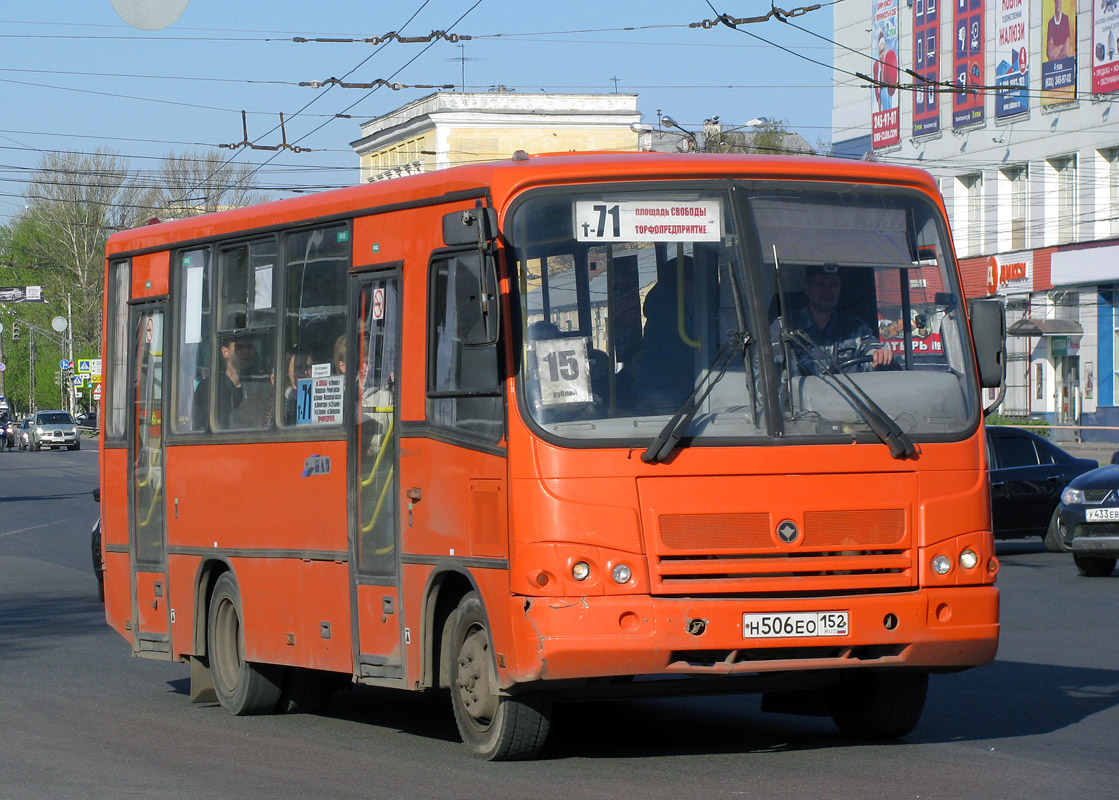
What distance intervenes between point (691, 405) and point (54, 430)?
2740 inches

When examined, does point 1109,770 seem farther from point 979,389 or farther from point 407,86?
point 407,86

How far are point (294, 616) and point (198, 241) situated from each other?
8.79 feet

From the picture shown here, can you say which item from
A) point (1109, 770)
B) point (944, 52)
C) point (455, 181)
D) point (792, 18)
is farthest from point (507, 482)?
point (944, 52)

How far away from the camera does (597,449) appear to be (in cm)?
783

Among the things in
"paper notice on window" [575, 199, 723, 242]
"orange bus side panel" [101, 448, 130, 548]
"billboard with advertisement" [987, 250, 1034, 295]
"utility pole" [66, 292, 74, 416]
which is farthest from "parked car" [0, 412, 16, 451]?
"paper notice on window" [575, 199, 723, 242]

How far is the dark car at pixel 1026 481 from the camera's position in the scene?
2122cm

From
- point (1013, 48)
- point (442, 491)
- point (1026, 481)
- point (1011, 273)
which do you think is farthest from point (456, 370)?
point (1011, 273)

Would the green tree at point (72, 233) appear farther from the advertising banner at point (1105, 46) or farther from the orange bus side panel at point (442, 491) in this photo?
the orange bus side panel at point (442, 491)

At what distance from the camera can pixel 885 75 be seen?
57969mm

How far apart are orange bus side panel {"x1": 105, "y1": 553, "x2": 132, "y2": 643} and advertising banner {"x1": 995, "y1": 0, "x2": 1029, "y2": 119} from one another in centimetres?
4243

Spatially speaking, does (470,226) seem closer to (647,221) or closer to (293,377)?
(647,221)

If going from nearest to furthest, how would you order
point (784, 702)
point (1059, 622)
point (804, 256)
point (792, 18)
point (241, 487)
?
1. point (804, 256)
2. point (784, 702)
3. point (241, 487)
4. point (1059, 622)
5. point (792, 18)

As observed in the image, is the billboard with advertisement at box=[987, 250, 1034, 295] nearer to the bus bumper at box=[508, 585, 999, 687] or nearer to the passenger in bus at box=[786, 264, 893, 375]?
the passenger in bus at box=[786, 264, 893, 375]

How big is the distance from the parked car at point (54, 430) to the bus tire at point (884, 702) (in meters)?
68.3
